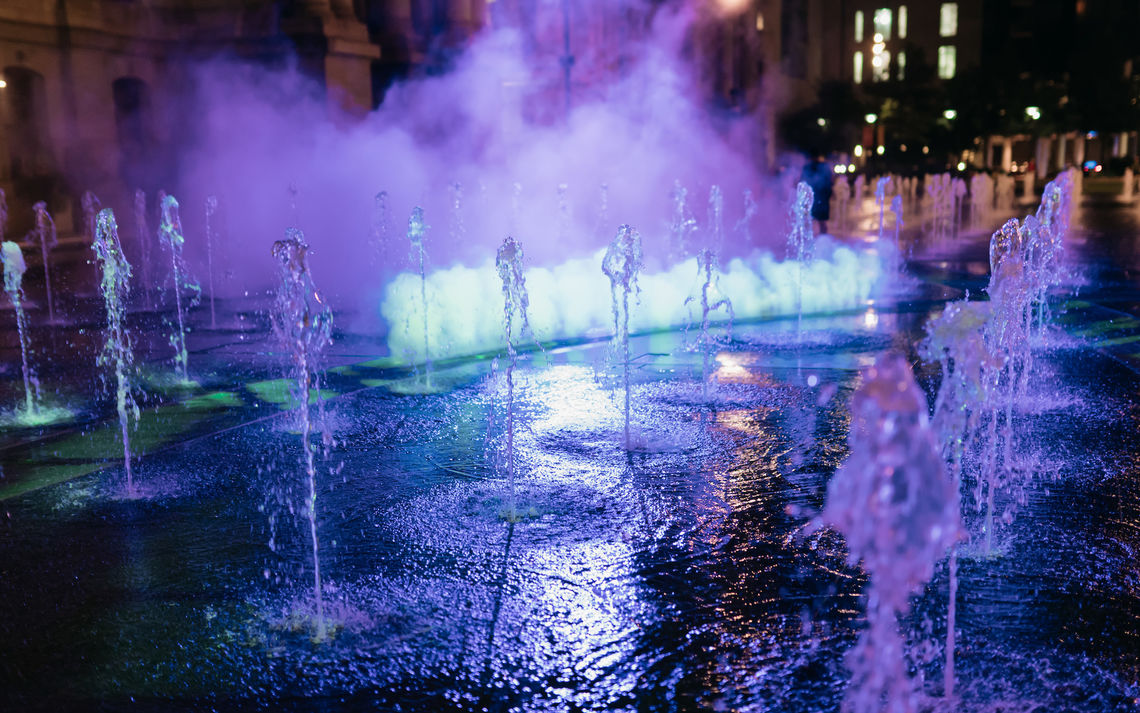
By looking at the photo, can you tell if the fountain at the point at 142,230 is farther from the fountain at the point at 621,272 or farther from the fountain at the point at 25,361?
the fountain at the point at 621,272

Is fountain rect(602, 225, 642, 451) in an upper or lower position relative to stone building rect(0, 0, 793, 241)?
lower

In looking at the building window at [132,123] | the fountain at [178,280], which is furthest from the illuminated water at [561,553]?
the building window at [132,123]

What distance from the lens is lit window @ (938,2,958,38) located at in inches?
2352

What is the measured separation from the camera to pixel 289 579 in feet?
12.7

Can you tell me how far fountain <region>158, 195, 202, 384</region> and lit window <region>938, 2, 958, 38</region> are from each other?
5556cm

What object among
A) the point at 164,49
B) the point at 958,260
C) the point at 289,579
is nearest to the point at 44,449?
the point at 289,579

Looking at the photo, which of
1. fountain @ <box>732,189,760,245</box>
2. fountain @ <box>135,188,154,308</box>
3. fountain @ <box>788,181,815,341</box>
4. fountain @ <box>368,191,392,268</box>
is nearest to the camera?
fountain @ <box>788,181,815,341</box>

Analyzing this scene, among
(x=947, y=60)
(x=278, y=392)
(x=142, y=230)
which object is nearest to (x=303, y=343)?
(x=278, y=392)

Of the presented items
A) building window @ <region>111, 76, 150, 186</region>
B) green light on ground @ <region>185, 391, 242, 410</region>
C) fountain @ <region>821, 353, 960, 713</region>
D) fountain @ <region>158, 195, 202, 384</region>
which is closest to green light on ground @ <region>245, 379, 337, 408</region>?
green light on ground @ <region>185, 391, 242, 410</region>

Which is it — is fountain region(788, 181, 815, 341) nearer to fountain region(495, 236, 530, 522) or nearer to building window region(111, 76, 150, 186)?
fountain region(495, 236, 530, 522)


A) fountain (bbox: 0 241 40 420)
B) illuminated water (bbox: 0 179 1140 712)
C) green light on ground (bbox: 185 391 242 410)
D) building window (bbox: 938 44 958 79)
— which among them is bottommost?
illuminated water (bbox: 0 179 1140 712)

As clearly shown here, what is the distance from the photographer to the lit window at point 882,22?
61537 mm

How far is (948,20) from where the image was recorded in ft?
197

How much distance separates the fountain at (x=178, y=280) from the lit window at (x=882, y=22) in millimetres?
55315
